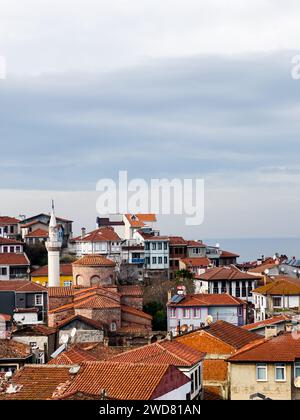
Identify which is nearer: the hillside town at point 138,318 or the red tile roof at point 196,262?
the hillside town at point 138,318

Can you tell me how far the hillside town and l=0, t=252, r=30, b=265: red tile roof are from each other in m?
0.09

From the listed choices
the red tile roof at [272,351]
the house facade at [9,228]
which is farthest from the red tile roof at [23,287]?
the red tile roof at [272,351]

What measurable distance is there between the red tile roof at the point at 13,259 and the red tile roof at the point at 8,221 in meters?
11.0

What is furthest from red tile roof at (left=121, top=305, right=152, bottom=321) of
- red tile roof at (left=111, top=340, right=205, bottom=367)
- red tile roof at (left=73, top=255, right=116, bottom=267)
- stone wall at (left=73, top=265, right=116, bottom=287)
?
red tile roof at (left=111, top=340, right=205, bottom=367)

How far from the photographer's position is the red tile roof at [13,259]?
55844mm

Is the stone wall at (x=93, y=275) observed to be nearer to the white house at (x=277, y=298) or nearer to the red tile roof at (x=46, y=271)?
the red tile roof at (x=46, y=271)

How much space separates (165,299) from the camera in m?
51.0

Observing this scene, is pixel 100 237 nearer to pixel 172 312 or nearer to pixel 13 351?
pixel 172 312

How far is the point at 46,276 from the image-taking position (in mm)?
55062

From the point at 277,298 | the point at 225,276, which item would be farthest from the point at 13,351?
the point at 225,276

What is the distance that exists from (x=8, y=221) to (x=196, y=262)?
17.8 metres

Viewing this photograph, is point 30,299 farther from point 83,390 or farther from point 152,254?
point 83,390

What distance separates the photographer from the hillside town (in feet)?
60.4
